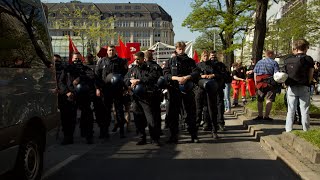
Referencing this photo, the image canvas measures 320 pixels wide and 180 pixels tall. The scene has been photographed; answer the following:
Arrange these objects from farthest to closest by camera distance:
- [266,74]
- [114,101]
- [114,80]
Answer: [266,74] → [114,101] → [114,80]

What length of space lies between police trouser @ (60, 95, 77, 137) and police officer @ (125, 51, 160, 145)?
1235mm

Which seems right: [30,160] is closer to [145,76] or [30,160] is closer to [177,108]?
[145,76]

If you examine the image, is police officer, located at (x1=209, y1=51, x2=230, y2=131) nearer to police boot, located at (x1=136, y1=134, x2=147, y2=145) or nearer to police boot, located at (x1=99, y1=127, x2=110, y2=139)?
police boot, located at (x1=136, y1=134, x2=147, y2=145)

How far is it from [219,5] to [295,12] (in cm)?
903

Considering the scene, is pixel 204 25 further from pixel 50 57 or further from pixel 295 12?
pixel 50 57

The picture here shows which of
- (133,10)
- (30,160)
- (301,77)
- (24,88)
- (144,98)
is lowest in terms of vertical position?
(30,160)

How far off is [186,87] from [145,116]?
968 mm

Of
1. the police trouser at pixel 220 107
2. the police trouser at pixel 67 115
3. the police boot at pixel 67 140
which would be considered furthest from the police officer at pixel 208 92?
the police boot at pixel 67 140

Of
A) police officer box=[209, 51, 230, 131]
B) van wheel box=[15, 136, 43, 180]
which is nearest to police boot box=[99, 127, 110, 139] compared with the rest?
police officer box=[209, 51, 230, 131]

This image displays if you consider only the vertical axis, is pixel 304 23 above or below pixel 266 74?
above

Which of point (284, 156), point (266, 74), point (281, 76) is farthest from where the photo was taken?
point (266, 74)

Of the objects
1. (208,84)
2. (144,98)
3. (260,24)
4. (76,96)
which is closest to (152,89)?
(144,98)

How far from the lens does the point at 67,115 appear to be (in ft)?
30.5

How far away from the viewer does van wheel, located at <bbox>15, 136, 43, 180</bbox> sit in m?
5.13
